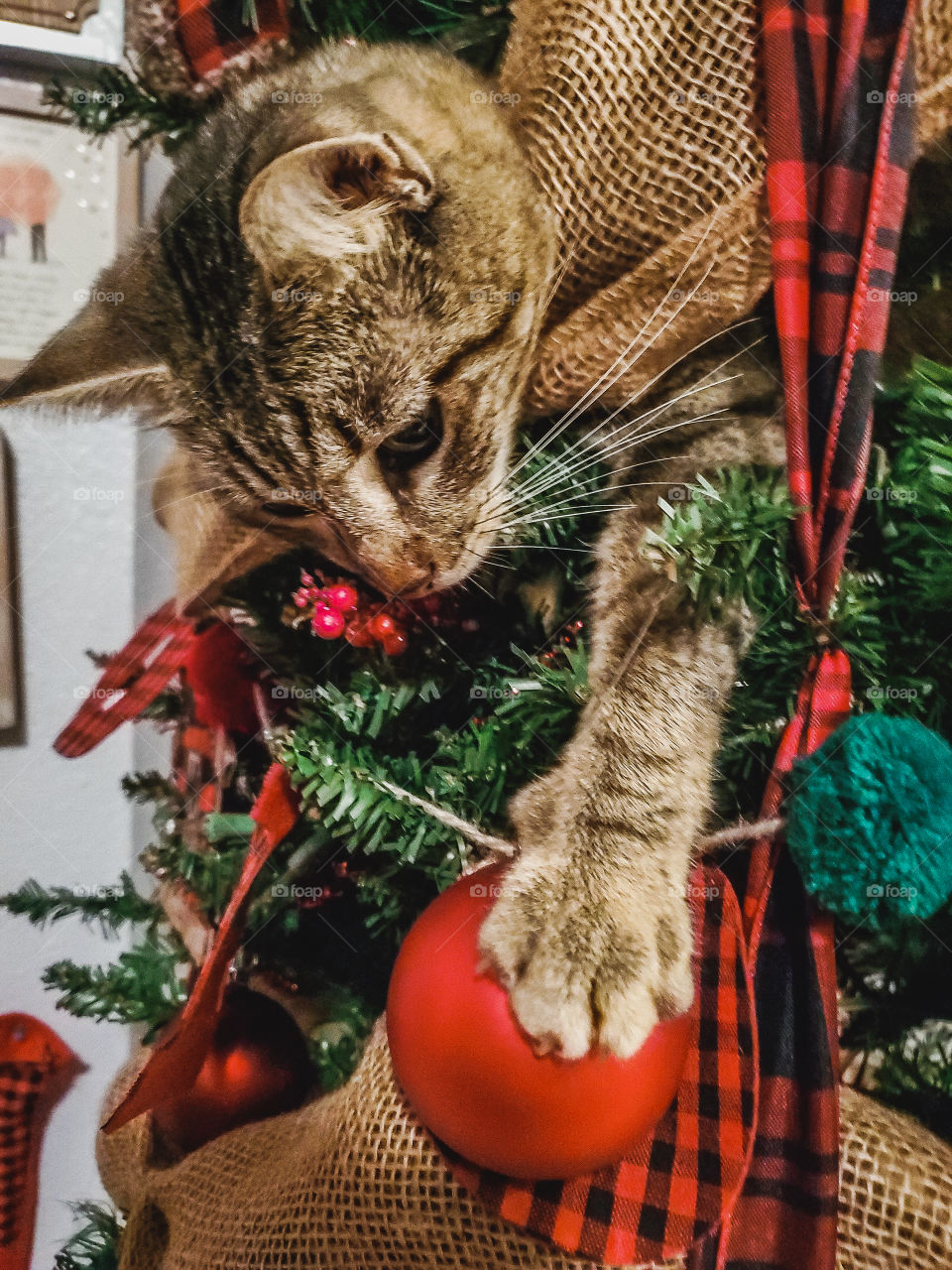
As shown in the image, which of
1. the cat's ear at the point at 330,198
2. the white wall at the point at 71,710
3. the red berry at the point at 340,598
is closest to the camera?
the cat's ear at the point at 330,198

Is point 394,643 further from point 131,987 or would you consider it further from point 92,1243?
point 92,1243

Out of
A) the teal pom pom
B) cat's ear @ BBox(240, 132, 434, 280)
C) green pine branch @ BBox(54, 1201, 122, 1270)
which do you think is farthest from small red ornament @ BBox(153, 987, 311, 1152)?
cat's ear @ BBox(240, 132, 434, 280)

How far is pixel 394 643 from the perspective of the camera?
0.55 meters

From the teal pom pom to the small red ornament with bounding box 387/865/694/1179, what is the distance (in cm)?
12

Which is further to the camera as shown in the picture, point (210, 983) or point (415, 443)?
point (415, 443)

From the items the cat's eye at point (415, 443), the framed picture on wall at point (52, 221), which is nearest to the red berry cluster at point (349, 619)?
the cat's eye at point (415, 443)

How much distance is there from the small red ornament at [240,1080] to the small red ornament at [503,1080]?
26 cm

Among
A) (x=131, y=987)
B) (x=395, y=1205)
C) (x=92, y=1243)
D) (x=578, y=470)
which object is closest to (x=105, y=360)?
(x=578, y=470)

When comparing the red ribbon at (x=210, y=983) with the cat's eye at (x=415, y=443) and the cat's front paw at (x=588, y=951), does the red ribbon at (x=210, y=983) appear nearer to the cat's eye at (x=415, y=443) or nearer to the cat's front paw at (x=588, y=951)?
the cat's front paw at (x=588, y=951)

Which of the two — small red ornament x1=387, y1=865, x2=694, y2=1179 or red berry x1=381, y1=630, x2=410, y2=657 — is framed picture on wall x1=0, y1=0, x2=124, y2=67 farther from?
small red ornament x1=387, y1=865, x2=694, y2=1179

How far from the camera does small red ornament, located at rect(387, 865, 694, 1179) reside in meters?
0.32

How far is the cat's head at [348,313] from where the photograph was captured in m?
0.48

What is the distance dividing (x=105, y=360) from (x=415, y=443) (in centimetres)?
24

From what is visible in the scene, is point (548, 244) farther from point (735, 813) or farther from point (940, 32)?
point (735, 813)
